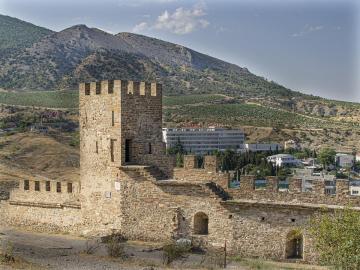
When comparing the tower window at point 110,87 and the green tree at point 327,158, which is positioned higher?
the tower window at point 110,87

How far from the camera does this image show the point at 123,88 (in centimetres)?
2208

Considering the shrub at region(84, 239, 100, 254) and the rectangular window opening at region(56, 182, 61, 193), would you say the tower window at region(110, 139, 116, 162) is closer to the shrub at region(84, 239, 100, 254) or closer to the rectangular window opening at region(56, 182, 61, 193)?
the shrub at region(84, 239, 100, 254)

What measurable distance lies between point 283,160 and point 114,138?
245 feet

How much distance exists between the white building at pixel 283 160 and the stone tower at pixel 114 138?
69633mm

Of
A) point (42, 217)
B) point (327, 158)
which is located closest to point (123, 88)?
point (42, 217)

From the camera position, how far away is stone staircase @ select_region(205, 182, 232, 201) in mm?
20578

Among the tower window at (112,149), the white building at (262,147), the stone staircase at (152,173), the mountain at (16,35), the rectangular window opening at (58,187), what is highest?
the mountain at (16,35)

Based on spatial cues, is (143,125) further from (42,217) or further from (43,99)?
(43,99)

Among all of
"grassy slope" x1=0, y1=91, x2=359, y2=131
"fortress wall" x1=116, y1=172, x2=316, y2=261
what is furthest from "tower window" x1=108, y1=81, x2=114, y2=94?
"grassy slope" x1=0, y1=91, x2=359, y2=131

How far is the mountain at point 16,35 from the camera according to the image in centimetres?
15825

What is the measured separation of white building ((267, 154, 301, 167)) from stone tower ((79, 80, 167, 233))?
2741 inches

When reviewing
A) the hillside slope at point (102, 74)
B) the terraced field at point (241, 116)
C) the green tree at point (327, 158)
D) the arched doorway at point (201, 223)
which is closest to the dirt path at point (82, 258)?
the arched doorway at point (201, 223)

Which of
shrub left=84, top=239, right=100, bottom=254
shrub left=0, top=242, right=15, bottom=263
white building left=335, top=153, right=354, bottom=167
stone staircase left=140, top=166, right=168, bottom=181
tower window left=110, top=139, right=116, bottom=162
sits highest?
tower window left=110, top=139, right=116, bottom=162

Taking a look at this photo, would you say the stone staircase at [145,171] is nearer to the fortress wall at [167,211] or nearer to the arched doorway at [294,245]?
the fortress wall at [167,211]
